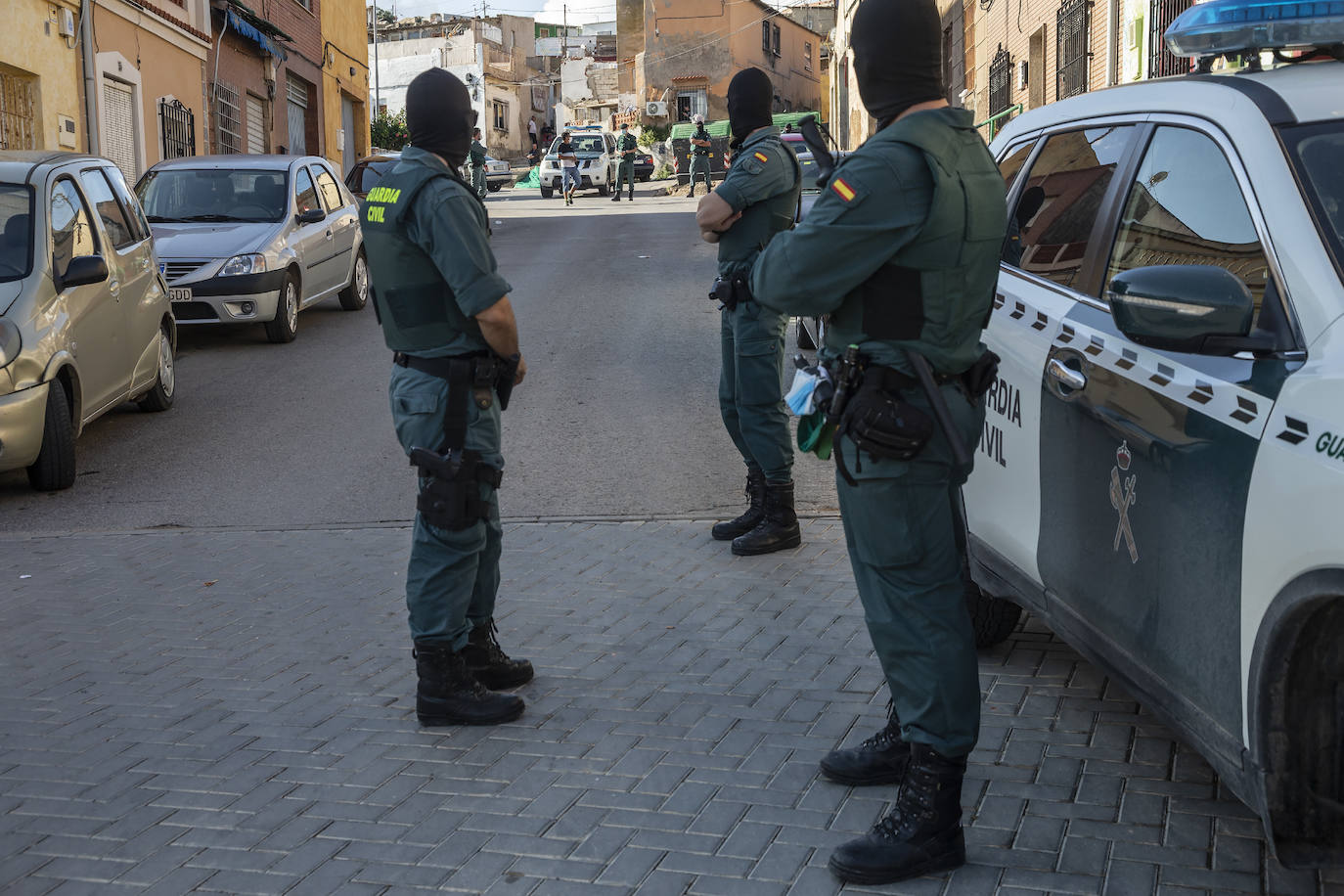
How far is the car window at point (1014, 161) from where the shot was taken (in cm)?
464

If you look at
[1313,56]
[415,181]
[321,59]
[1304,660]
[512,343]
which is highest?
[321,59]

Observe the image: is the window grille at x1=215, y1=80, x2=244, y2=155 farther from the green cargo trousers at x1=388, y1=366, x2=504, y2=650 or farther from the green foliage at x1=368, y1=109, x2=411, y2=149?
the green cargo trousers at x1=388, y1=366, x2=504, y2=650

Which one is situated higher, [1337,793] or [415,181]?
[415,181]

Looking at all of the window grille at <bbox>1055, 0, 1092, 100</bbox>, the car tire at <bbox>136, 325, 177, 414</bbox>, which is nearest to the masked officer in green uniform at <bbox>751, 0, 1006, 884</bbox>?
the car tire at <bbox>136, 325, 177, 414</bbox>

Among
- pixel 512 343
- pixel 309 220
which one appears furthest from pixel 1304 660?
pixel 309 220

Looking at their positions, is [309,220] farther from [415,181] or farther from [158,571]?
[415,181]

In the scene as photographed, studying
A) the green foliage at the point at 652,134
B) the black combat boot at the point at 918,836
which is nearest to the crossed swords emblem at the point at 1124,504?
the black combat boot at the point at 918,836

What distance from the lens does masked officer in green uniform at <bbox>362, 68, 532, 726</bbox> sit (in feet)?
13.4

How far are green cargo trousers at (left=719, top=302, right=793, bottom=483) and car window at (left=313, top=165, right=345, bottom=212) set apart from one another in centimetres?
903

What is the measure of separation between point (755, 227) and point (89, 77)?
46.8 feet

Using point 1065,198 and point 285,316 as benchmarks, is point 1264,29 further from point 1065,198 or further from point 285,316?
point 285,316

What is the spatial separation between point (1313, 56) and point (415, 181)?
2.50 meters

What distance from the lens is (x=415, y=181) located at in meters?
4.08

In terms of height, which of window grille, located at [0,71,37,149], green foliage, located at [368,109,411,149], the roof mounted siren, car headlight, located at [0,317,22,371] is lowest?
car headlight, located at [0,317,22,371]
